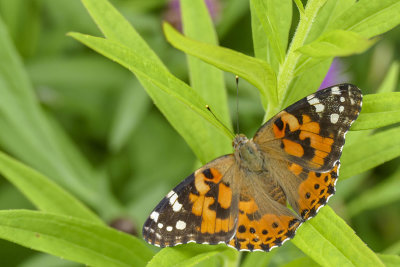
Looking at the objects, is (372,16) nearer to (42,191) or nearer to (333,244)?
(333,244)

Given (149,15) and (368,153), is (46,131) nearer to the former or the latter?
(149,15)

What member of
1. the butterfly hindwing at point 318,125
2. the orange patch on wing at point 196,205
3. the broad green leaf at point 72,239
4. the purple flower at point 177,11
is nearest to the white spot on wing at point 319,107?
the butterfly hindwing at point 318,125

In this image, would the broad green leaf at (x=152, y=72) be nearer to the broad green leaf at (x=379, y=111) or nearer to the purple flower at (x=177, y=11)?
the broad green leaf at (x=379, y=111)

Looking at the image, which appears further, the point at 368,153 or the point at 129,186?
the point at 129,186

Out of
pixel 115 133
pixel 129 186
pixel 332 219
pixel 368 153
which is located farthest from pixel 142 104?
pixel 332 219

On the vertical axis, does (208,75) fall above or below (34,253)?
above

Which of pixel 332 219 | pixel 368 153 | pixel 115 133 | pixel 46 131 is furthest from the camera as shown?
pixel 115 133

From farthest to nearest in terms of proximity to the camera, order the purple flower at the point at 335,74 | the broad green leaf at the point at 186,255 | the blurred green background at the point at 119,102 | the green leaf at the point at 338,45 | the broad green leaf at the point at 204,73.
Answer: the blurred green background at the point at 119,102, the purple flower at the point at 335,74, the broad green leaf at the point at 204,73, the broad green leaf at the point at 186,255, the green leaf at the point at 338,45
